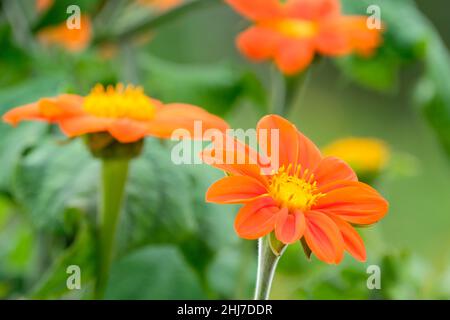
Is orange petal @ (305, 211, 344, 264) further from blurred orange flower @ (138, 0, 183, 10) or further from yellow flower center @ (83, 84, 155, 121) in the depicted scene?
blurred orange flower @ (138, 0, 183, 10)

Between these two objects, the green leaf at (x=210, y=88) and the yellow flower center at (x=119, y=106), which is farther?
the green leaf at (x=210, y=88)

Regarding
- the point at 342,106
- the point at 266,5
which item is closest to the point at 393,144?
the point at 342,106

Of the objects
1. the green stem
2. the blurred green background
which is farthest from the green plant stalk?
the green stem

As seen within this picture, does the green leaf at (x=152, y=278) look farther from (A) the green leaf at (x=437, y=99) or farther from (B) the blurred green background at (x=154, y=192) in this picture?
(A) the green leaf at (x=437, y=99)

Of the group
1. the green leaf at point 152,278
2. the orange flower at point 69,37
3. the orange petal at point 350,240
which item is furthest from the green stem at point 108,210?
the orange flower at point 69,37

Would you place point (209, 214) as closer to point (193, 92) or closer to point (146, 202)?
point (146, 202)

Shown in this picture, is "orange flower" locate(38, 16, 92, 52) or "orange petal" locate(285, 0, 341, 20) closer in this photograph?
"orange petal" locate(285, 0, 341, 20)

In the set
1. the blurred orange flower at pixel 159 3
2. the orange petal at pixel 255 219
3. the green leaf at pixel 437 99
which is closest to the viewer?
the orange petal at pixel 255 219
